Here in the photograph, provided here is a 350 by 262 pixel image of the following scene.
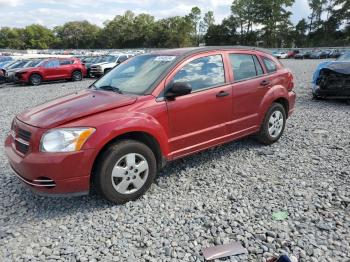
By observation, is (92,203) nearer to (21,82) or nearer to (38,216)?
(38,216)

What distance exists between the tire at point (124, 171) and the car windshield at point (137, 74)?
2.47 feet

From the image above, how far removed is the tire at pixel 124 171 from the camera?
3504mm

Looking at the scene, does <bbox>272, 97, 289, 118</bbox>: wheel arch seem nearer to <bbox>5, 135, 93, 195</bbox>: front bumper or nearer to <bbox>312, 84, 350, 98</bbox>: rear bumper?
<bbox>5, 135, 93, 195</bbox>: front bumper

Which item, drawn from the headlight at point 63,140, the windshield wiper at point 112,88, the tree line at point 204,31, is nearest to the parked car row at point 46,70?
the windshield wiper at point 112,88

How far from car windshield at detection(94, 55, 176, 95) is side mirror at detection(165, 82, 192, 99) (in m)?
0.26

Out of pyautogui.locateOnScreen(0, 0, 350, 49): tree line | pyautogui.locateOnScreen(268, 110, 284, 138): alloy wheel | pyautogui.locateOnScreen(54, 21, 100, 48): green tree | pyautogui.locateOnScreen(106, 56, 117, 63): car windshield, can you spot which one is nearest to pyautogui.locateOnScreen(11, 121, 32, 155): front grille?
pyautogui.locateOnScreen(268, 110, 284, 138): alloy wheel

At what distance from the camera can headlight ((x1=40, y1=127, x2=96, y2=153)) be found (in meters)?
3.32

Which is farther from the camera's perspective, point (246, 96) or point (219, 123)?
point (246, 96)

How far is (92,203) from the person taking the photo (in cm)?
384

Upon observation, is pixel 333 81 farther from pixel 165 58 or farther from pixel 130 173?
pixel 130 173

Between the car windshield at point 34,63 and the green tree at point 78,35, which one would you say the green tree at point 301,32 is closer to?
the car windshield at point 34,63

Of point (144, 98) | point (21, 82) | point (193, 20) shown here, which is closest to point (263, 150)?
point (144, 98)

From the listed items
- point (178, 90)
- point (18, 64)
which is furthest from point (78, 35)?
point (178, 90)

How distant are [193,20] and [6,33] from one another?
7662 cm
